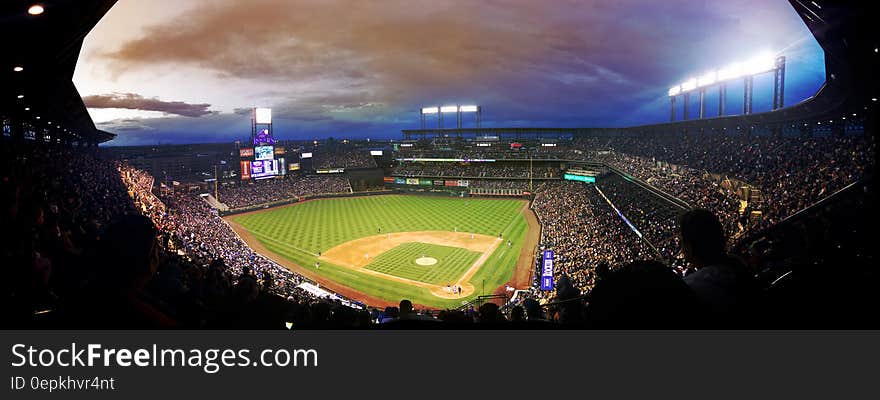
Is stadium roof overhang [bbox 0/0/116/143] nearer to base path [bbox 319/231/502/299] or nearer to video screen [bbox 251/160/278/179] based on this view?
base path [bbox 319/231/502/299]

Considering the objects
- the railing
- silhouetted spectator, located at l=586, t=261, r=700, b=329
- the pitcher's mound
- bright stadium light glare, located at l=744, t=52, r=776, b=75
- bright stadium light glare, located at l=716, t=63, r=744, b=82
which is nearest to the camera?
silhouetted spectator, located at l=586, t=261, r=700, b=329

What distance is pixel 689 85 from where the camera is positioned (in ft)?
150

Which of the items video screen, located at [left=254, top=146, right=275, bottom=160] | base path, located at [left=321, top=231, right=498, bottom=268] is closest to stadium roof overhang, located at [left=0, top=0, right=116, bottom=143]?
base path, located at [left=321, top=231, right=498, bottom=268]

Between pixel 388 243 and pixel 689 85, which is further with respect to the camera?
pixel 689 85

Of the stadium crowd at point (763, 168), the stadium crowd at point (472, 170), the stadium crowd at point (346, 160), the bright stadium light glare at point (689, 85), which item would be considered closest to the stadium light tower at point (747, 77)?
the bright stadium light glare at point (689, 85)

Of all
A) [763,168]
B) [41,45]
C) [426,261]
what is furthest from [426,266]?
[41,45]

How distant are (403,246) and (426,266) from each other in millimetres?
6350

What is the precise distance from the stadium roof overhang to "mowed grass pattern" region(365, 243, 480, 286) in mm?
19124

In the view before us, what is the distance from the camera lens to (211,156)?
11525cm

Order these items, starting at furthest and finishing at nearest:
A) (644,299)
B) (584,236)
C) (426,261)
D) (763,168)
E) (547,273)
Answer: (426,261), (584,236), (763,168), (547,273), (644,299)

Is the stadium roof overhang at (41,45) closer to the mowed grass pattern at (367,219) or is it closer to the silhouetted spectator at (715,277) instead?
the silhouetted spectator at (715,277)

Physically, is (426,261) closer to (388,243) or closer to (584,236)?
(388,243)

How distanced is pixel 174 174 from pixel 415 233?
91846 mm

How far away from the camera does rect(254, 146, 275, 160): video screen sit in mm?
65188
